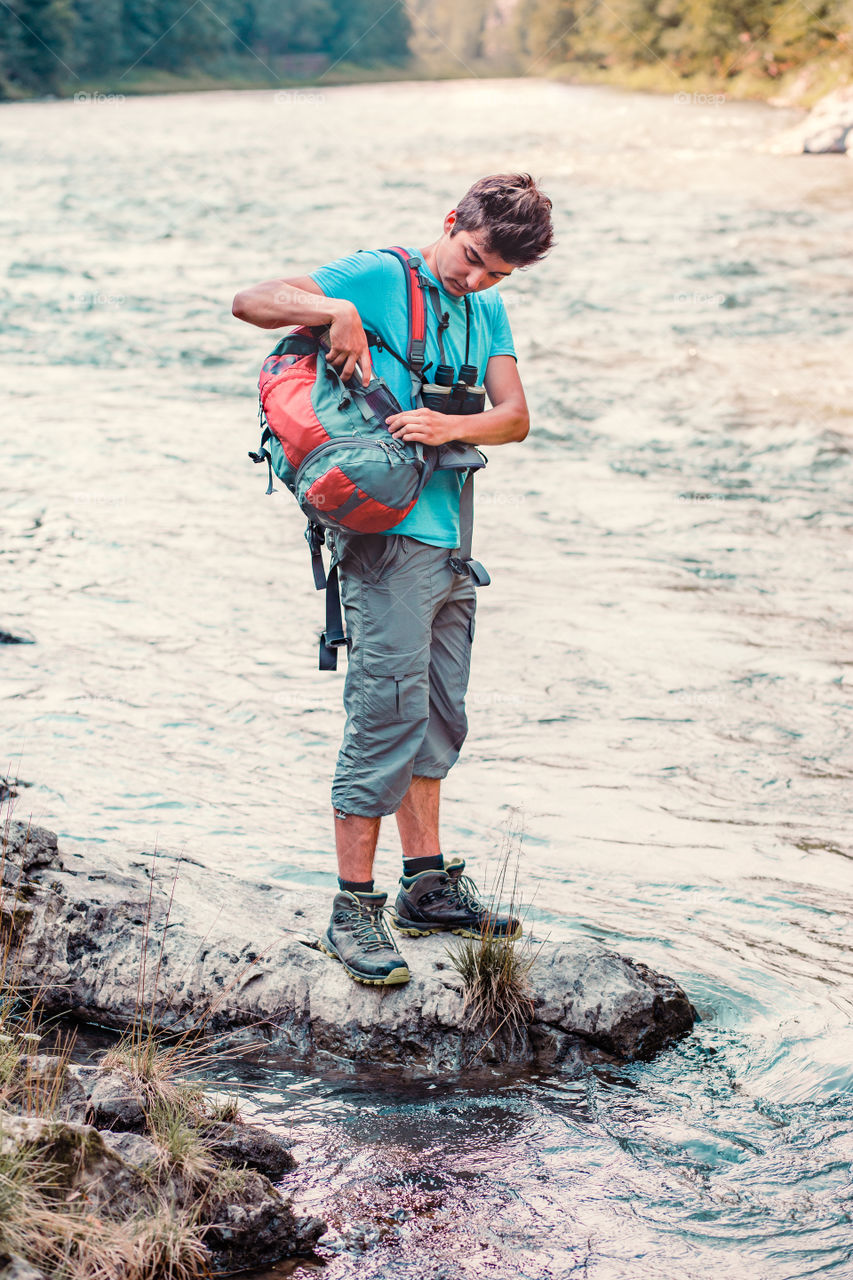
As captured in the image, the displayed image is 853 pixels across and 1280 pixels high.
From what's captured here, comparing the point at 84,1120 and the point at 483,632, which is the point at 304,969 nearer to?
the point at 84,1120

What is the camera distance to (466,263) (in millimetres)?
3193

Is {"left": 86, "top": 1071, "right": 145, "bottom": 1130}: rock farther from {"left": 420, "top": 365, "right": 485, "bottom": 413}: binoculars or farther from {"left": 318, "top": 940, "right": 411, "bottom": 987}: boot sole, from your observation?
{"left": 420, "top": 365, "right": 485, "bottom": 413}: binoculars

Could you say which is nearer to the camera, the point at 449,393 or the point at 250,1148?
the point at 250,1148

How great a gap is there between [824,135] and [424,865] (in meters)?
27.9

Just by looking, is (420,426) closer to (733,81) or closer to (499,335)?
(499,335)

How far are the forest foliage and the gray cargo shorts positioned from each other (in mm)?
26702

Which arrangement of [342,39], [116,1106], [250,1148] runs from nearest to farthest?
[116,1106] < [250,1148] < [342,39]

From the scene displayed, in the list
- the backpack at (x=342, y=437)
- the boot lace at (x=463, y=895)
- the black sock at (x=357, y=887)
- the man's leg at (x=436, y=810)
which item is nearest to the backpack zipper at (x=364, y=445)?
the backpack at (x=342, y=437)

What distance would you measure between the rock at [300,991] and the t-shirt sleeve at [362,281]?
5.49ft

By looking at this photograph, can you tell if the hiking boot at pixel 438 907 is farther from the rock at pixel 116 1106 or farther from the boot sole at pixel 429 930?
the rock at pixel 116 1106

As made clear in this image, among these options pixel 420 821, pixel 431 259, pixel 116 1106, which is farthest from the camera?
pixel 420 821

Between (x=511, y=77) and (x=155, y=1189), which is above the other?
(x=511, y=77)

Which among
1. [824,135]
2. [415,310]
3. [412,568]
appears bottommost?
[412,568]

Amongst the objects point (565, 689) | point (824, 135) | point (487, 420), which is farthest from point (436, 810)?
point (824, 135)
